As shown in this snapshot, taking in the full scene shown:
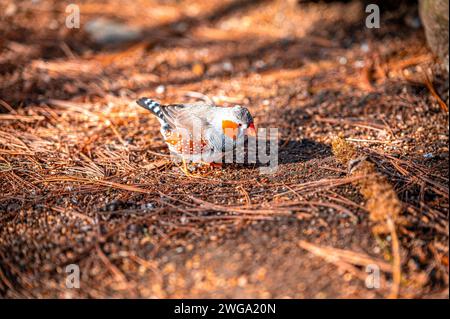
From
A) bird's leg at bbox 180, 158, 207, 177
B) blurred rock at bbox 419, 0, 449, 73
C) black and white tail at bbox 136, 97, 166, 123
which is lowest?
bird's leg at bbox 180, 158, 207, 177

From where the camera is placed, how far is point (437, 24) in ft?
16.0

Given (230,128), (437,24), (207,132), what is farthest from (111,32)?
(437,24)

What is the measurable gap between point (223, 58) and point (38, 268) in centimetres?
401

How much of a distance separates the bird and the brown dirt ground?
0.19m

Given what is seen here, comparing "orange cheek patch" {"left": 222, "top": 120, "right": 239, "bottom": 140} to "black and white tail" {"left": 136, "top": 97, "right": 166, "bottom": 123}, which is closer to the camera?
"orange cheek patch" {"left": 222, "top": 120, "right": 239, "bottom": 140}

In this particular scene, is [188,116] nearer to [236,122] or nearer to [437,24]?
[236,122]

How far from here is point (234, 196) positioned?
3.47 m

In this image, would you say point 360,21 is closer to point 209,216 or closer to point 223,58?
point 223,58

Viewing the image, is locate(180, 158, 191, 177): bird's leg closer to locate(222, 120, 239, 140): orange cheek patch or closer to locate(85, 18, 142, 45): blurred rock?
locate(222, 120, 239, 140): orange cheek patch

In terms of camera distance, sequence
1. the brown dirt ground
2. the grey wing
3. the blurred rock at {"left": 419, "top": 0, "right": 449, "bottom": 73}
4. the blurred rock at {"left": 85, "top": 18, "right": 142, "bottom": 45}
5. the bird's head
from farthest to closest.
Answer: the blurred rock at {"left": 85, "top": 18, "right": 142, "bottom": 45}, the blurred rock at {"left": 419, "top": 0, "right": 449, "bottom": 73}, the grey wing, the bird's head, the brown dirt ground

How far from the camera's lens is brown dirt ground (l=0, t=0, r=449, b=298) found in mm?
2840

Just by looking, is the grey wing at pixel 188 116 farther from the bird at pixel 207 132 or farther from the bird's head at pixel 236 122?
the bird's head at pixel 236 122

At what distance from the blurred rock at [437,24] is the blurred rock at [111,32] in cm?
382

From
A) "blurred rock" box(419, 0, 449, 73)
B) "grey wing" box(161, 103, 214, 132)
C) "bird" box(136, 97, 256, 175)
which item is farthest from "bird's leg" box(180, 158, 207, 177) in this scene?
"blurred rock" box(419, 0, 449, 73)
